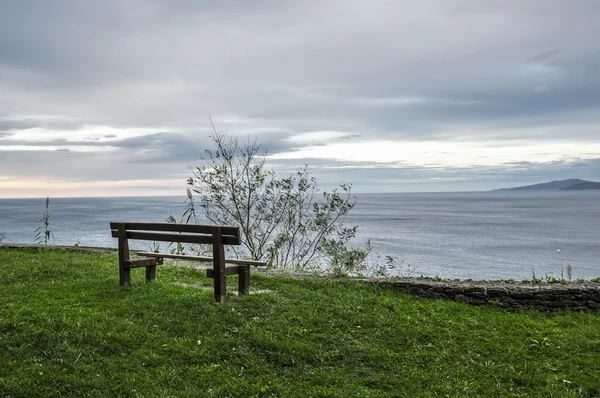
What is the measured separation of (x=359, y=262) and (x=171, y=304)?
7416 millimetres

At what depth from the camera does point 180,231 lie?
24.1 feet

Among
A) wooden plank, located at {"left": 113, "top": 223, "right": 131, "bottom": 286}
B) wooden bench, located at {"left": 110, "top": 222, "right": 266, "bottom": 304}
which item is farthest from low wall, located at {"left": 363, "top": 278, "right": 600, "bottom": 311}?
wooden plank, located at {"left": 113, "top": 223, "right": 131, "bottom": 286}

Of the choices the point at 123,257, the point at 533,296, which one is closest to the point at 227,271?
the point at 123,257

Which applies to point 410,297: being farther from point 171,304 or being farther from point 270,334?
point 171,304

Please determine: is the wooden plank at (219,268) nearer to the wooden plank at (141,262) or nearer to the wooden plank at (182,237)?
the wooden plank at (182,237)

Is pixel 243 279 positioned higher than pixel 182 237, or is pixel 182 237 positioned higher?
pixel 182 237

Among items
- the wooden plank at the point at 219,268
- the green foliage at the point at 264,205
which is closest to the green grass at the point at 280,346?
the wooden plank at the point at 219,268

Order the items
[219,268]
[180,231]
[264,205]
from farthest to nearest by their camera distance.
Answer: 1. [264,205]
2. [180,231]
3. [219,268]

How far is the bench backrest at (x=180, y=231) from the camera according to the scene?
22.1ft

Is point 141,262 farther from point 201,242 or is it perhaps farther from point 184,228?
point 201,242

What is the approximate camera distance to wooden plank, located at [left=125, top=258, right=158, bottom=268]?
25.3ft

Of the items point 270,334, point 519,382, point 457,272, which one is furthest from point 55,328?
point 457,272

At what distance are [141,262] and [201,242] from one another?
56.6 inches

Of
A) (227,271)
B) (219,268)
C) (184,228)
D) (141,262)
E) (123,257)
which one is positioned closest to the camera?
(219,268)
